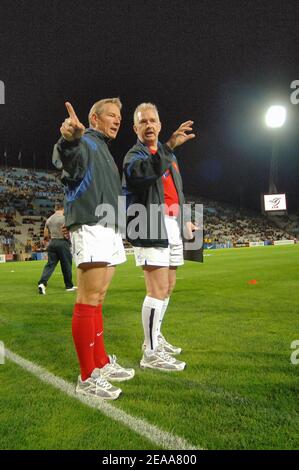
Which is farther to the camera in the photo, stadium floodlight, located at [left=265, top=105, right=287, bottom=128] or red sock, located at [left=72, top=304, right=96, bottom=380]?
stadium floodlight, located at [left=265, top=105, right=287, bottom=128]

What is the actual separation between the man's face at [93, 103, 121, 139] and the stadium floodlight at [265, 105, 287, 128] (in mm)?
15724

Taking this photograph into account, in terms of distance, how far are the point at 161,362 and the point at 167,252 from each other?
945 mm

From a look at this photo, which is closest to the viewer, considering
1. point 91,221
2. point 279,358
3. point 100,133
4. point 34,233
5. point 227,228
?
point 91,221

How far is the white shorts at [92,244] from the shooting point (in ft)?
8.83

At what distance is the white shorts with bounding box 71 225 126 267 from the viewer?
269 cm

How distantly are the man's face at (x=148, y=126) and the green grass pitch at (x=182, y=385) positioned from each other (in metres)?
2.03

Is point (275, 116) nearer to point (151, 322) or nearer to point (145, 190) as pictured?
point (145, 190)

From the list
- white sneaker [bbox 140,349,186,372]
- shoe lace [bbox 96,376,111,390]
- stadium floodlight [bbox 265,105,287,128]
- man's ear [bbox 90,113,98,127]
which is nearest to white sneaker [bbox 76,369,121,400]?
shoe lace [bbox 96,376,111,390]

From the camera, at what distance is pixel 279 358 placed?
133 inches

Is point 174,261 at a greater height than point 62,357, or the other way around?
point 174,261

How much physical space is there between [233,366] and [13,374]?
6.01ft

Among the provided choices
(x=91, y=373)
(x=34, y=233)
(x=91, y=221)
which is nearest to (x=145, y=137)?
(x=91, y=221)

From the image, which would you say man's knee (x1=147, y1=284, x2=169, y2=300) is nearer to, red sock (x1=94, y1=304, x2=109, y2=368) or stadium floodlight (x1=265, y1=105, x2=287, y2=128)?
red sock (x1=94, y1=304, x2=109, y2=368)

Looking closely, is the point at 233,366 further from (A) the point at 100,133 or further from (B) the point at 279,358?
(A) the point at 100,133
